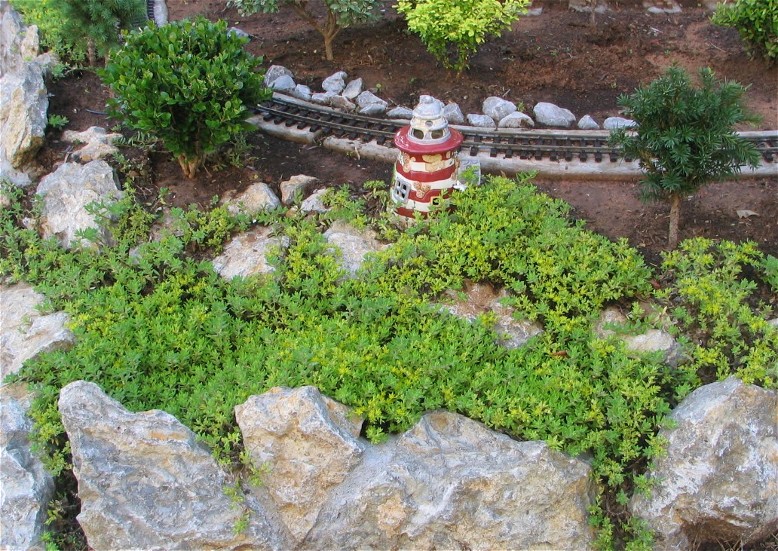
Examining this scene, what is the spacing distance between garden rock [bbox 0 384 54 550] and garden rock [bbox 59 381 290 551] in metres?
0.36

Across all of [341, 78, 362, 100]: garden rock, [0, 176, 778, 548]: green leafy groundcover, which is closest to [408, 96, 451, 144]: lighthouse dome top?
[0, 176, 778, 548]: green leafy groundcover

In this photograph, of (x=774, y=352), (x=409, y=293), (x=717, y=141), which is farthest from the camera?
(x=409, y=293)

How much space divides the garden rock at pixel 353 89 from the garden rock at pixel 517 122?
1.78 metres

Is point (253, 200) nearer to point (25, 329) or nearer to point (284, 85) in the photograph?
point (25, 329)

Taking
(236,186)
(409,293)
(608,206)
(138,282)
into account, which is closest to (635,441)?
(409,293)

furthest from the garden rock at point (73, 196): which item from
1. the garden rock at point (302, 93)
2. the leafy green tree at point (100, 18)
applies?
the garden rock at point (302, 93)

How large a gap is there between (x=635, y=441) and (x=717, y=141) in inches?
90.5

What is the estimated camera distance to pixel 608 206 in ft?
22.6

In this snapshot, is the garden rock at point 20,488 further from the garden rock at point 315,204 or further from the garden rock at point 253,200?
the garden rock at point 315,204

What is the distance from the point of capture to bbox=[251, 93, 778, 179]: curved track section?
730cm

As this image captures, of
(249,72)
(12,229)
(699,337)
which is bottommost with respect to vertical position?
(12,229)

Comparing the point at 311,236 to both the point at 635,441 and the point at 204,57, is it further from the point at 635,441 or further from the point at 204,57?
the point at 635,441

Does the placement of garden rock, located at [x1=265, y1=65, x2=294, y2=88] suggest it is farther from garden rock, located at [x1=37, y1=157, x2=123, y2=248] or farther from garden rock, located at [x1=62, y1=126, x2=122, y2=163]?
garden rock, located at [x1=37, y1=157, x2=123, y2=248]

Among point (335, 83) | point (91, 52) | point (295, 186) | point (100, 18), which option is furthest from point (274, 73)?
point (295, 186)
